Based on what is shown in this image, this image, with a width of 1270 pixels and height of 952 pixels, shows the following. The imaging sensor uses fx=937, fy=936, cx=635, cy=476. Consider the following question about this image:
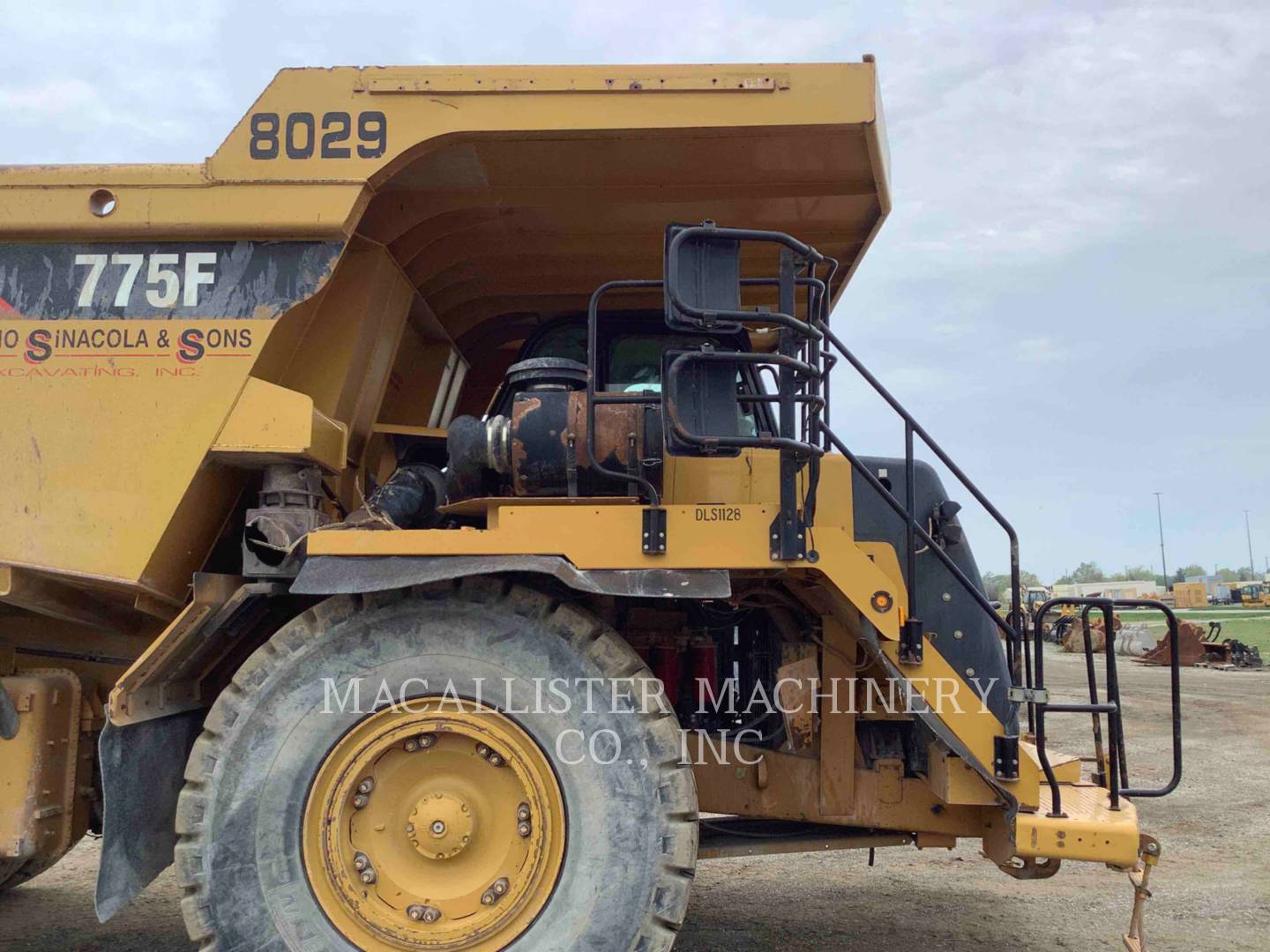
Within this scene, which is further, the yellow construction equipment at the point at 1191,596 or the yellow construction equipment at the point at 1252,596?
the yellow construction equipment at the point at 1252,596

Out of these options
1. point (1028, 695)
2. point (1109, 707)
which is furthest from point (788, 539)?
point (1109, 707)

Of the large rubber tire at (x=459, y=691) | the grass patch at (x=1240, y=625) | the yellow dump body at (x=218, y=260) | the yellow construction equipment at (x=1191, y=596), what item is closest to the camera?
the large rubber tire at (x=459, y=691)

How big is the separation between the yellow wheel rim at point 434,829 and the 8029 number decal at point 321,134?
199 cm

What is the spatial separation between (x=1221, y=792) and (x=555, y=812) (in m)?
7.10

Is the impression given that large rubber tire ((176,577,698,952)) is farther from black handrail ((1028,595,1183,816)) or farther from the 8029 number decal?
the 8029 number decal

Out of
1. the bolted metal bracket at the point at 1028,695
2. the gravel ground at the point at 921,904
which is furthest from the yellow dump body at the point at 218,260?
the gravel ground at the point at 921,904

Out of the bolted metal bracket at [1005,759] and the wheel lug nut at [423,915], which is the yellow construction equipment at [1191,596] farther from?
the wheel lug nut at [423,915]

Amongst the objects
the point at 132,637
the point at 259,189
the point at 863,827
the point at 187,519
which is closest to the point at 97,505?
the point at 187,519

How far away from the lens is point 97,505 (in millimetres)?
3311

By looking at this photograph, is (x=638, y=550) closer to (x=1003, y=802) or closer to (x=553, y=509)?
(x=553, y=509)

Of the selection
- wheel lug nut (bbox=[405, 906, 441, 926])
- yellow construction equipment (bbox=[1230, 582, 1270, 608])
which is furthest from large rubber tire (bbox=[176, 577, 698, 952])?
yellow construction equipment (bbox=[1230, 582, 1270, 608])

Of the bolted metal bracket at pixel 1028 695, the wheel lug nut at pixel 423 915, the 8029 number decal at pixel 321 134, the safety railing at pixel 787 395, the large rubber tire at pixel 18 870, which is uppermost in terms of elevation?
the 8029 number decal at pixel 321 134

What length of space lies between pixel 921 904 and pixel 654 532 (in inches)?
117

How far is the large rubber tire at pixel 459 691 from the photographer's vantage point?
10.1 ft
